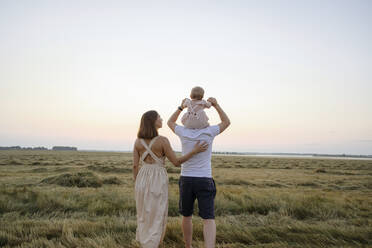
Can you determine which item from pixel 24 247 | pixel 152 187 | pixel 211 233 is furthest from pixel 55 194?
pixel 211 233

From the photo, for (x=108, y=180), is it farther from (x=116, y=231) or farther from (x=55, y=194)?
(x=116, y=231)

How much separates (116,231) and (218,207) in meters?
3.23

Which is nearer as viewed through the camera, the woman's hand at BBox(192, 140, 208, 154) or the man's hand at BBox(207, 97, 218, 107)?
the woman's hand at BBox(192, 140, 208, 154)

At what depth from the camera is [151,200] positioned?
3.43 meters

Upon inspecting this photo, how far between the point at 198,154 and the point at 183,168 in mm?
278

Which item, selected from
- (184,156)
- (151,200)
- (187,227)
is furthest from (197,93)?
(187,227)

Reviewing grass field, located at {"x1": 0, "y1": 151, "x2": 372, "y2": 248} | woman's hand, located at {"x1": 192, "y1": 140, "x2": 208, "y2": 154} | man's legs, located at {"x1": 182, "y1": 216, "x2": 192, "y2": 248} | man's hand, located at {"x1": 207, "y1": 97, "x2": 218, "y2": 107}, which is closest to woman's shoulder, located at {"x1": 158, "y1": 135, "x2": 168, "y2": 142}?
woman's hand, located at {"x1": 192, "y1": 140, "x2": 208, "y2": 154}

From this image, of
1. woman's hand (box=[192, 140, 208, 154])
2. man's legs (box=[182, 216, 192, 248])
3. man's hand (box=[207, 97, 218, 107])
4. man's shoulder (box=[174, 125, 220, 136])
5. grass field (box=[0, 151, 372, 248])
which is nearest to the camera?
woman's hand (box=[192, 140, 208, 154])

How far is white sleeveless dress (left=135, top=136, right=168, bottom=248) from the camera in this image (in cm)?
342

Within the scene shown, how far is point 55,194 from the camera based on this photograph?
787cm

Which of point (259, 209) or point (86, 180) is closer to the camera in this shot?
point (259, 209)

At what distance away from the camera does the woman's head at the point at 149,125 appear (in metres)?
3.28

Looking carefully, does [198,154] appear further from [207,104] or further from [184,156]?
[207,104]

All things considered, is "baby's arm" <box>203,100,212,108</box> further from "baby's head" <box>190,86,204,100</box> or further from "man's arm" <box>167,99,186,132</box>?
"man's arm" <box>167,99,186,132</box>
